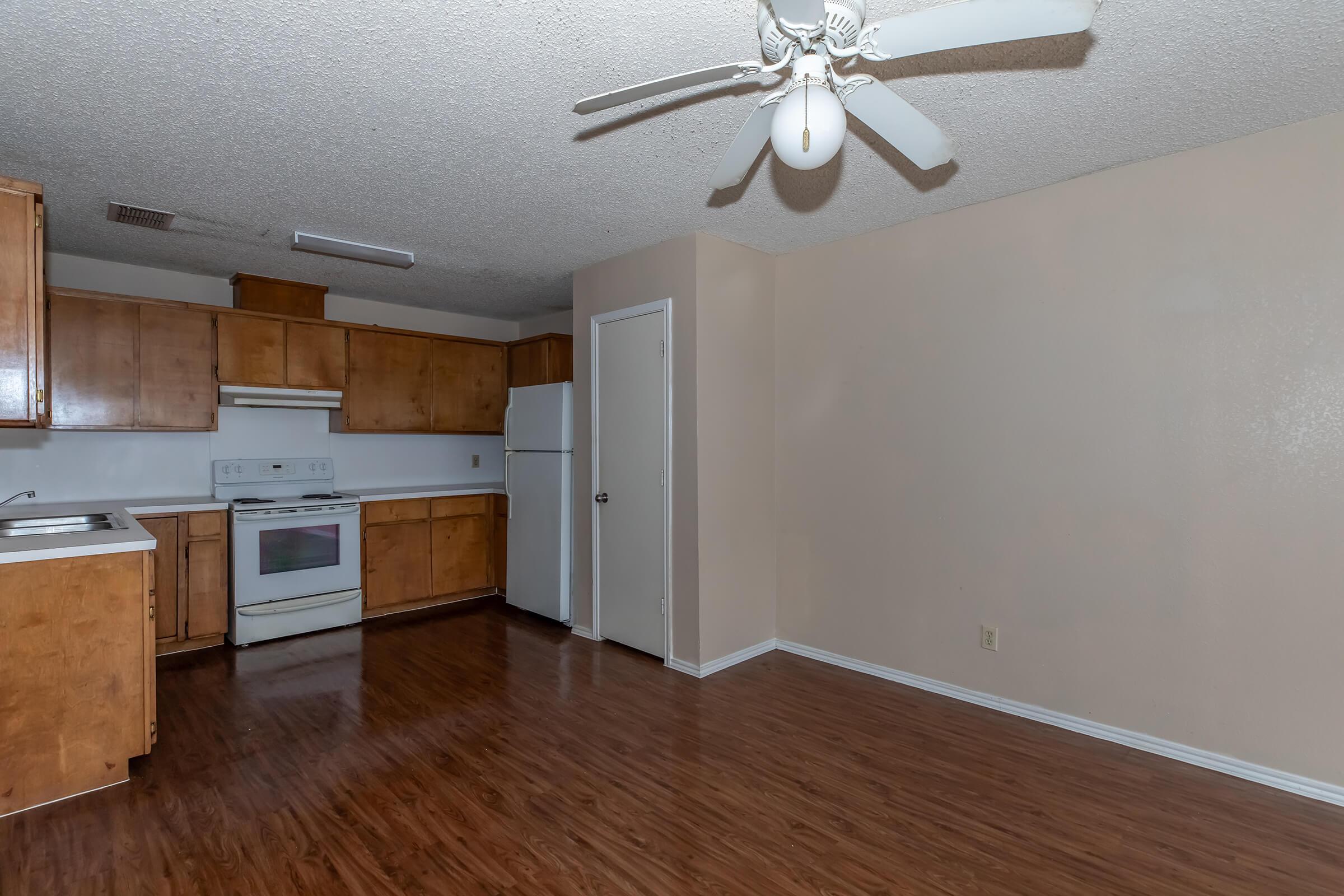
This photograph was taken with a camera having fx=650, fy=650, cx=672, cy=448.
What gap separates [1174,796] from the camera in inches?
95.0

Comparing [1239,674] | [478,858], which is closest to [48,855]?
[478,858]

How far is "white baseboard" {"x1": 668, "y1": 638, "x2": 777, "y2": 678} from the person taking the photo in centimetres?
366

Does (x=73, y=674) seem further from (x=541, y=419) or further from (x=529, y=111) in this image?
(x=541, y=419)

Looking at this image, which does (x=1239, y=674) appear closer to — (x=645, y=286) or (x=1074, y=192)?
(x=1074, y=192)

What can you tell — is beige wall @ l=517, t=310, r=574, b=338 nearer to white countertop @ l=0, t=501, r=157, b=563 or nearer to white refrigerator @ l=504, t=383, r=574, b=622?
white refrigerator @ l=504, t=383, r=574, b=622

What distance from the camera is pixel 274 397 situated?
464 centimetres

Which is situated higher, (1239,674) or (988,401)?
(988,401)

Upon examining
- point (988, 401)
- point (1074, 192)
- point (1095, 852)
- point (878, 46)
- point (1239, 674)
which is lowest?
point (1095, 852)

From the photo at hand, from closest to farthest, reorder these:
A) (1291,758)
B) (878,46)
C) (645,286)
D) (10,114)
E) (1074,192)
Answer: (878,46) → (10,114) → (1291,758) → (1074,192) → (645,286)

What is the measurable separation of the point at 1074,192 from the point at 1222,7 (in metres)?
1.25

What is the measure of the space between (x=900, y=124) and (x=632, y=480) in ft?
8.68

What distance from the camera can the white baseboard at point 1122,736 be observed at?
2436 millimetres

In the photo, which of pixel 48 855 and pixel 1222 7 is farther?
pixel 48 855

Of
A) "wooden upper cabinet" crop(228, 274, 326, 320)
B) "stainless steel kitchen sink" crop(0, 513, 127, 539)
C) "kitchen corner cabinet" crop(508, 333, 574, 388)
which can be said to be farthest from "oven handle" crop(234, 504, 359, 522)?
"kitchen corner cabinet" crop(508, 333, 574, 388)
